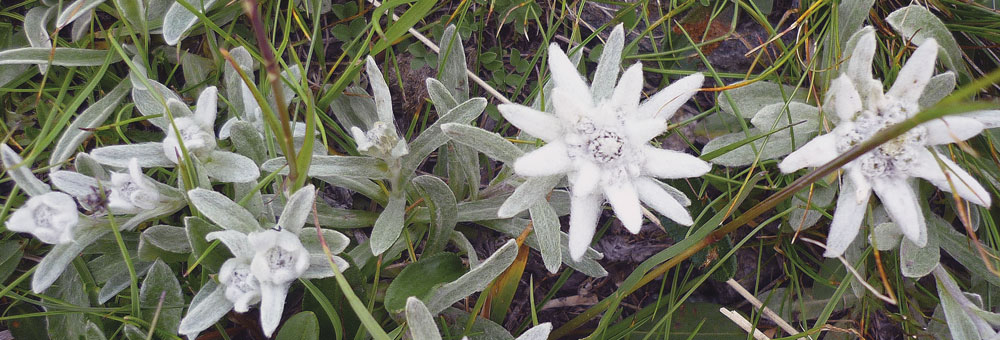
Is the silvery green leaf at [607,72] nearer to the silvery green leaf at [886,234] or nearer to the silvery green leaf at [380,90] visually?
the silvery green leaf at [380,90]

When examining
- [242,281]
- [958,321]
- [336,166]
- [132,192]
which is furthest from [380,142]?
[958,321]

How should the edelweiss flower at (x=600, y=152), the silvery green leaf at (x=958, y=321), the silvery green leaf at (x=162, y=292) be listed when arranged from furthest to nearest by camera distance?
the silvery green leaf at (x=958, y=321)
the silvery green leaf at (x=162, y=292)
the edelweiss flower at (x=600, y=152)

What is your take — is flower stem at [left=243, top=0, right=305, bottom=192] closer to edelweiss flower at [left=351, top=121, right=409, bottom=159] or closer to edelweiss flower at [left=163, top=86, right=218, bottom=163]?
edelweiss flower at [left=351, top=121, right=409, bottom=159]

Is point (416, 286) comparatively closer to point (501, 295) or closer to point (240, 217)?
point (501, 295)

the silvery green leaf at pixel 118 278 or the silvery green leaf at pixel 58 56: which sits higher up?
the silvery green leaf at pixel 58 56

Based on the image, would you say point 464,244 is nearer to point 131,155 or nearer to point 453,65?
point 453,65

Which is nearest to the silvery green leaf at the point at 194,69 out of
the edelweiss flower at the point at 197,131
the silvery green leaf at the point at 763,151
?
the edelweiss flower at the point at 197,131
